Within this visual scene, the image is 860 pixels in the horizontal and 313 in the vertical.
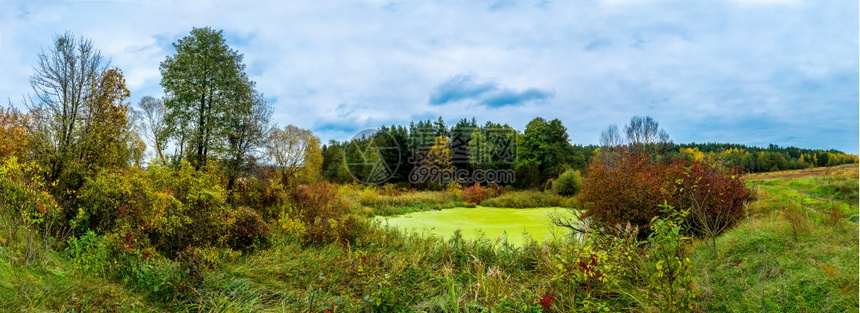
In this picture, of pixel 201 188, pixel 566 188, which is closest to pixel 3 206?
pixel 201 188

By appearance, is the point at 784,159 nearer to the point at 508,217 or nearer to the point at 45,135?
the point at 508,217

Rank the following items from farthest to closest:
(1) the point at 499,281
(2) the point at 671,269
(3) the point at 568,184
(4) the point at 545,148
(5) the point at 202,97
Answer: (4) the point at 545,148, (3) the point at 568,184, (5) the point at 202,97, (1) the point at 499,281, (2) the point at 671,269

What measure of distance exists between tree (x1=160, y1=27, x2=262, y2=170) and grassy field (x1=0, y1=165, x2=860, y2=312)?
1133cm

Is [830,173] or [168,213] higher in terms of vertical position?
[830,173]

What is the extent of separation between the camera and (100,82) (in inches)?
350

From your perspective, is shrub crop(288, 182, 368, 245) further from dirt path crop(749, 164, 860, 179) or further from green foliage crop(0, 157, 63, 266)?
dirt path crop(749, 164, 860, 179)

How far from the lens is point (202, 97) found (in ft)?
55.6

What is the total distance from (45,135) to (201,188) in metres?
4.45

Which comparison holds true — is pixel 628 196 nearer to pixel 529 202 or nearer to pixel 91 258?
pixel 91 258

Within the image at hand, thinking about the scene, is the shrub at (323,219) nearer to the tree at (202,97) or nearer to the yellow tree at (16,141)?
the yellow tree at (16,141)

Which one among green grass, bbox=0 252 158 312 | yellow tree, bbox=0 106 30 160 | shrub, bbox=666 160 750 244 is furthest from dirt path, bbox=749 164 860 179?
yellow tree, bbox=0 106 30 160

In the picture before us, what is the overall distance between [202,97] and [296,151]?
9.89 meters

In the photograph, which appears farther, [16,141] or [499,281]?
[16,141]

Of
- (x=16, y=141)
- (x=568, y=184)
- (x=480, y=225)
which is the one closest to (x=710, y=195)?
(x=480, y=225)
